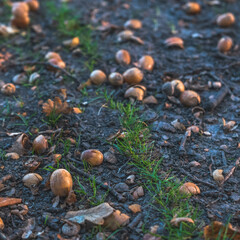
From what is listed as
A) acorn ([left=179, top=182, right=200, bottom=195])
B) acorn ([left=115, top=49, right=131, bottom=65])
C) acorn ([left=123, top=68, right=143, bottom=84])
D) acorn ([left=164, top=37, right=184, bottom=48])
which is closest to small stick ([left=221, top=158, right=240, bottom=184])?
acorn ([left=179, top=182, right=200, bottom=195])

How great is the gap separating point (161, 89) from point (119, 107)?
50 cm

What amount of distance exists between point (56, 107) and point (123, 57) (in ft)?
3.45

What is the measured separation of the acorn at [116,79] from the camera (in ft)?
10.4

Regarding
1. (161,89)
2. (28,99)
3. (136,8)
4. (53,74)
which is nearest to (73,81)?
(53,74)

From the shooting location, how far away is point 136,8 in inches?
187

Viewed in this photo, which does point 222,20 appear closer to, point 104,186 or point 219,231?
point 104,186

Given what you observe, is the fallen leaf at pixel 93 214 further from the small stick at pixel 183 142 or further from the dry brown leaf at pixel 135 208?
the small stick at pixel 183 142

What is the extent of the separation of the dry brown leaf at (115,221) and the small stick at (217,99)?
1.42 meters

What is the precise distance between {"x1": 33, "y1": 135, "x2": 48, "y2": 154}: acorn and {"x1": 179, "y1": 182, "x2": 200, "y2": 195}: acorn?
3.35ft

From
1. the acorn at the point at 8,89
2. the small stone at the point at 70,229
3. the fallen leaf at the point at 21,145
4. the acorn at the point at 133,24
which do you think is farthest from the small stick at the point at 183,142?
the acorn at the point at 133,24

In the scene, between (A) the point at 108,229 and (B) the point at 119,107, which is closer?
(A) the point at 108,229

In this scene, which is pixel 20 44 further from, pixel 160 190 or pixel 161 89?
pixel 160 190

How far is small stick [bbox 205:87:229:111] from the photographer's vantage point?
9.77 feet

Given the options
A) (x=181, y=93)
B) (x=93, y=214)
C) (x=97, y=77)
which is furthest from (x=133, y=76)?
(x=93, y=214)
